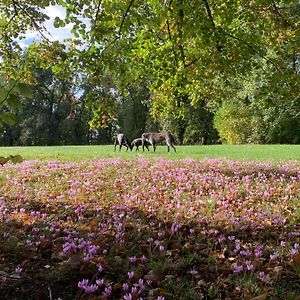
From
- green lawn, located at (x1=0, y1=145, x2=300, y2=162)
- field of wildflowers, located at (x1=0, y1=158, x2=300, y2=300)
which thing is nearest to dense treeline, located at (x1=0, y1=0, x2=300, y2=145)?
field of wildflowers, located at (x1=0, y1=158, x2=300, y2=300)

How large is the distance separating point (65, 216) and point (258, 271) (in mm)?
4336

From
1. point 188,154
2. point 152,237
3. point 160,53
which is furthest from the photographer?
point 188,154

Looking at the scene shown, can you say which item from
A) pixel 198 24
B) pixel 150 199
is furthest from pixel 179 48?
pixel 150 199

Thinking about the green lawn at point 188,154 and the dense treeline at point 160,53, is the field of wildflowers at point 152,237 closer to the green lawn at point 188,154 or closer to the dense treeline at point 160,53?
the dense treeline at point 160,53

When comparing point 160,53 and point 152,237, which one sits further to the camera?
point 160,53

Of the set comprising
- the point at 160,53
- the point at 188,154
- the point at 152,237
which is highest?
the point at 160,53

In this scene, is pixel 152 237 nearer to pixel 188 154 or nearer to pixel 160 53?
pixel 160 53

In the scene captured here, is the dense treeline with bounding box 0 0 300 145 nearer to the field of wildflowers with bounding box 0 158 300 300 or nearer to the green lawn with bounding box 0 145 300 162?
the field of wildflowers with bounding box 0 158 300 300

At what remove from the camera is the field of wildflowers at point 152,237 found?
15.9ft

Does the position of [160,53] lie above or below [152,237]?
above

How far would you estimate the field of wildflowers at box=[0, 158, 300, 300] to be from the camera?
191 inches

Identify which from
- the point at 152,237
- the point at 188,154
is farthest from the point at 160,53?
the point at 188,154

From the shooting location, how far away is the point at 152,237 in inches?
266

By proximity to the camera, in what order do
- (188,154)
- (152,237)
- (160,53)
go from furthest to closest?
(188,154) < (160,53) < (152,237)
